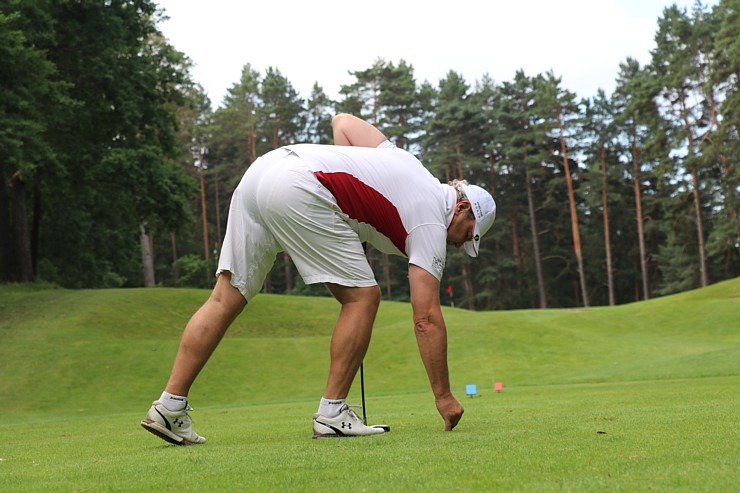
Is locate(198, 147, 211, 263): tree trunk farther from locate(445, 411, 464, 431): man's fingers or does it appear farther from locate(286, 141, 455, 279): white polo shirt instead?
locate(445, 411, 464, 431): man's fingers

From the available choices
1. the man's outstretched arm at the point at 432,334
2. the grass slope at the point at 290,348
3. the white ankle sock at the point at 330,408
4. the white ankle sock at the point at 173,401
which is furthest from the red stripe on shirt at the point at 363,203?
the grass slope at the point at 290,348

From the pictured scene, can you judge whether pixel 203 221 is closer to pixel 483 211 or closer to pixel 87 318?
pixel 87 318

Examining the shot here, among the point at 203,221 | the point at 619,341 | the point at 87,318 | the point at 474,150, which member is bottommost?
the point at 619,341

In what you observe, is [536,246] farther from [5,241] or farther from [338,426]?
[338,426]

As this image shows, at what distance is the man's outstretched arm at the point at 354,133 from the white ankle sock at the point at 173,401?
1.62m

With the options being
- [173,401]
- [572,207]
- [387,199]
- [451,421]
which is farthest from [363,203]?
[572,207]

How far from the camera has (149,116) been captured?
90.9ft

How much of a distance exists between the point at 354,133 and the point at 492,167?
5910 centimetres

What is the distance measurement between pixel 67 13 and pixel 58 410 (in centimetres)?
1542

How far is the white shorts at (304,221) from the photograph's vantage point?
436 cm

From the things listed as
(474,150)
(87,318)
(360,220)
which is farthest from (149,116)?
(474,150)

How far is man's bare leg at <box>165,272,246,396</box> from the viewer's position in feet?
14.3

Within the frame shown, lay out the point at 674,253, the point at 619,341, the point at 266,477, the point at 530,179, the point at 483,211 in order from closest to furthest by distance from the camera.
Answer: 1. the point at 266,477
2. the point at 483,211
3. the point at 619,341
4. the point at 674,253
5. the point at 530,179

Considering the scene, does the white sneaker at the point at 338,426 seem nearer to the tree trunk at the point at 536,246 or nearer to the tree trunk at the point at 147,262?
the tree trunk at the point at 147,262
